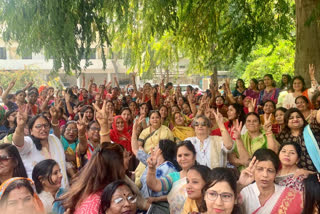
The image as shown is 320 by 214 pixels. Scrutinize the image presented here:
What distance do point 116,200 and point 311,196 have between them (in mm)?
1233

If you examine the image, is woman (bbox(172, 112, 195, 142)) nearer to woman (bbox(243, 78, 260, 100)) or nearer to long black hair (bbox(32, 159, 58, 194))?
long black hair (bbox(32, 159, 58, 194))

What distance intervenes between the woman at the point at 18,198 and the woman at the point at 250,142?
2.25 m

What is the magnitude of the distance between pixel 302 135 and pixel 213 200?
2045mm

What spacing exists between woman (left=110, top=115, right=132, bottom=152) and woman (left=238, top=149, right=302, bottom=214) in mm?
2592

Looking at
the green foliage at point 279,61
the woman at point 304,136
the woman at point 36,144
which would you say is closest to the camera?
the woman at point 36,144

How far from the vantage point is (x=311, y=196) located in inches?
90.9

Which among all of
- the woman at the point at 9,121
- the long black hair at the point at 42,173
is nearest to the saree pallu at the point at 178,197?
the long black hair at the point at 42,173

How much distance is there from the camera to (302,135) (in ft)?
12.8

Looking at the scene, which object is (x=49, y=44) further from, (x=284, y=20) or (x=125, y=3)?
(x=284, y=20)

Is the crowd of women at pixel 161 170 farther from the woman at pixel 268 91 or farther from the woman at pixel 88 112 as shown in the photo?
the woman at pixel 268 91

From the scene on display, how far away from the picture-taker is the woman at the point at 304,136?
3528 mm

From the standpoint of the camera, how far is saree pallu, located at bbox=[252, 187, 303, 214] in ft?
8.04

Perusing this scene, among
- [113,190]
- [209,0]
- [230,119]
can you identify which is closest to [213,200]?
[113,190]

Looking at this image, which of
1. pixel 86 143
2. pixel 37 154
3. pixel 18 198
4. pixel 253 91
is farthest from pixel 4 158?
pixel 253 91
